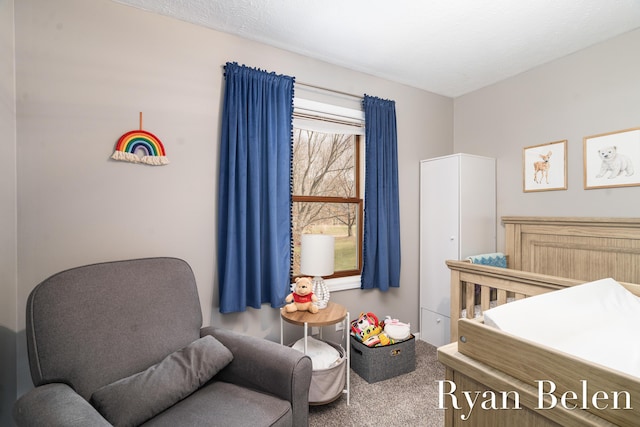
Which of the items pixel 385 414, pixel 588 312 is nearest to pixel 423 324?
pixel 385 414

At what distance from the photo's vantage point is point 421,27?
208 cm

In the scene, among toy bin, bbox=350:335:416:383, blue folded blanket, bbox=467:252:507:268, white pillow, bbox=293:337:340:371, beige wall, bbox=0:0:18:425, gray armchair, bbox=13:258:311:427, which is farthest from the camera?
blue folded blanket, bbox=467:252:507:268

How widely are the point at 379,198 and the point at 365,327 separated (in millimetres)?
1101

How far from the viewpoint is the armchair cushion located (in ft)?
3.83

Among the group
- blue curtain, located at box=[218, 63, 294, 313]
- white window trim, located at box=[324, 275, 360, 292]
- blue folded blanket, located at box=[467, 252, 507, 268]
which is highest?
blue curtain, located at box=[218, 63, 294, 313]

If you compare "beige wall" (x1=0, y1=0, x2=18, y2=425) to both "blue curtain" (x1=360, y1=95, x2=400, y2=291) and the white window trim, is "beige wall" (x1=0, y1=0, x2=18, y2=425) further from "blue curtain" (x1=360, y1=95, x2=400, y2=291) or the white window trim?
"blue curtain" (x1=360, y1=95, x2=400, y2=291)

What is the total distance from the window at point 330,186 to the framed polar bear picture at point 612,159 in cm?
176

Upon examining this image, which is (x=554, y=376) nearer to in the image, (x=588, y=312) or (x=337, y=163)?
(x=588, y=312)

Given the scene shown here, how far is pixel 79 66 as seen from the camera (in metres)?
1.74

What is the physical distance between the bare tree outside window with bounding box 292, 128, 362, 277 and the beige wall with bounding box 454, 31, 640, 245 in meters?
1.38

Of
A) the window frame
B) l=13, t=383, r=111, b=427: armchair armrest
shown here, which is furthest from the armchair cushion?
the window frame

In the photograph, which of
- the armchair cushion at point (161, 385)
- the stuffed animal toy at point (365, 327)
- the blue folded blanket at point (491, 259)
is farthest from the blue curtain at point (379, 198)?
the armchair cushion at point (161, 385)

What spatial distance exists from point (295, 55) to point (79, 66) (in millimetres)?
1431

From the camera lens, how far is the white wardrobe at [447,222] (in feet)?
8.93
